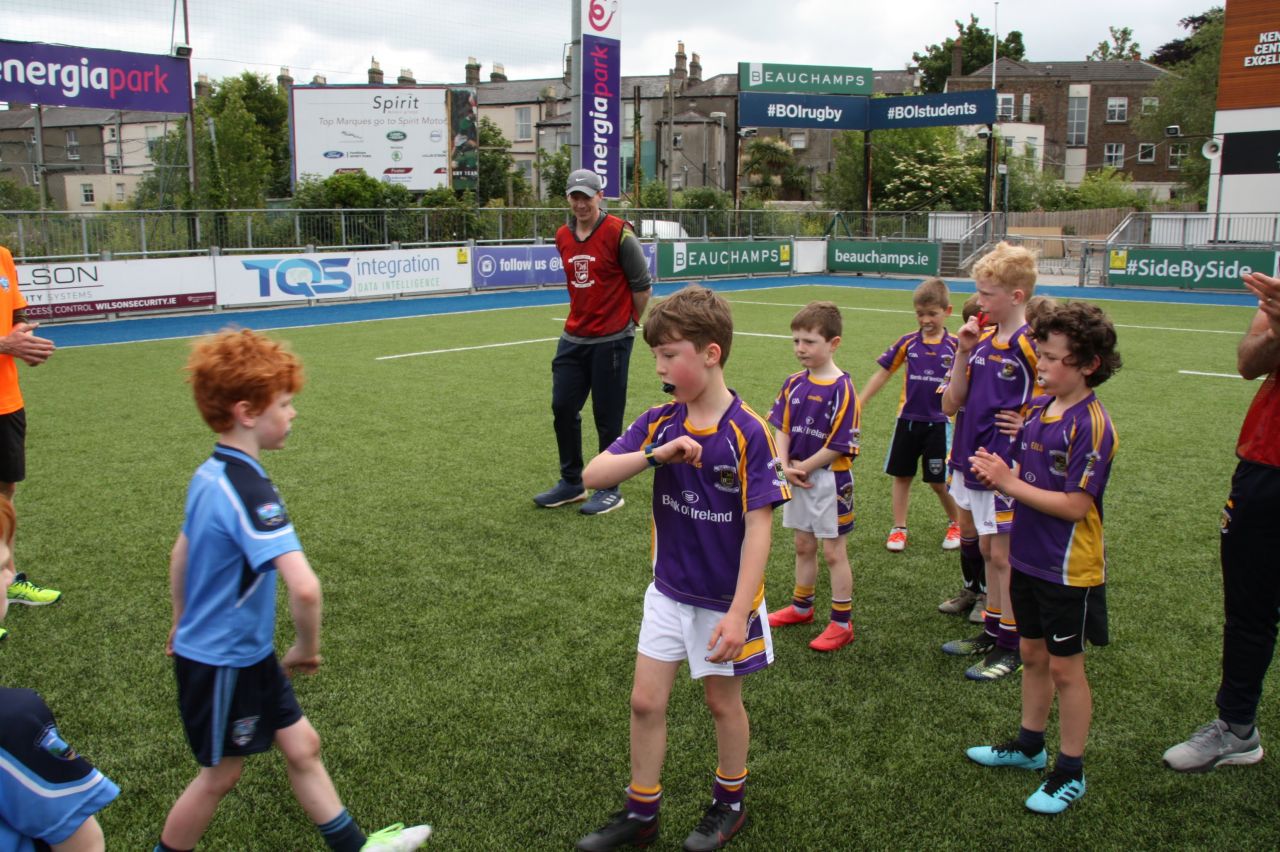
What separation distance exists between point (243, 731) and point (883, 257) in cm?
2996

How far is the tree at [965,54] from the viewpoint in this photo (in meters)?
74.8

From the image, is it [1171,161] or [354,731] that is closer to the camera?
[354,731]

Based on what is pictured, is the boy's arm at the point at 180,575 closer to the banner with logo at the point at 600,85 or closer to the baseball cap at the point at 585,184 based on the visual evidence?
the baseball cap at the point at 585,184

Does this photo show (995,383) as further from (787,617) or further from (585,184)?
(585,184)

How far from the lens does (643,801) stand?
3129mm

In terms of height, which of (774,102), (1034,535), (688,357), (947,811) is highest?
(774,102)

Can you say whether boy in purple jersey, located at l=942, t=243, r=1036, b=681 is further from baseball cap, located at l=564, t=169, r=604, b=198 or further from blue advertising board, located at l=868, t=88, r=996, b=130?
blue advertising board, located at l=868, t=88, r=996, b=130

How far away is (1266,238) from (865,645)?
27417mm

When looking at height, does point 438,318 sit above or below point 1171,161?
below

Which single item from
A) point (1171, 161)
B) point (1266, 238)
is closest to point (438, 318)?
point (1266, 238)

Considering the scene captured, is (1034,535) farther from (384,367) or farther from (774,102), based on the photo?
(774,102)

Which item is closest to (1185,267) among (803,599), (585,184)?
(585,184)

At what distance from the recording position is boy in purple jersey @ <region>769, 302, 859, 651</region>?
4613 millimetres

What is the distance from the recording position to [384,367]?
1294 centimetres
